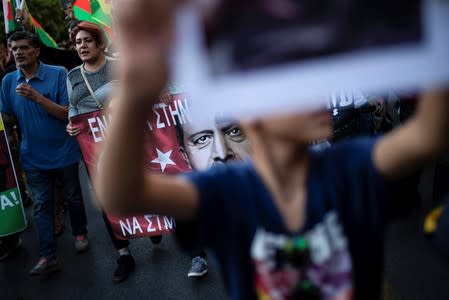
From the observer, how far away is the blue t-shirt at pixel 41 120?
13.1 ft

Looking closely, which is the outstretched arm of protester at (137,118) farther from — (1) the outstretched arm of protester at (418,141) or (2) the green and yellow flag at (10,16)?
(2) the green and yellow flag at (10,16)

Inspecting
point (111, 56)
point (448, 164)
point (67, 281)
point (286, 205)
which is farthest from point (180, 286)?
point (286, 205)

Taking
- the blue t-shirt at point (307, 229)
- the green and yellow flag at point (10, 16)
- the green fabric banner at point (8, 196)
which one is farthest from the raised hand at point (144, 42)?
the green and yellow flag at point (10, 16)

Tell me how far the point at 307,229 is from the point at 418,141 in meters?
0.29

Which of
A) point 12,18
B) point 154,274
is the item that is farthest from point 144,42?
point 12,18

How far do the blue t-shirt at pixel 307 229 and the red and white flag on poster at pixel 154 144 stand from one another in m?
2.00

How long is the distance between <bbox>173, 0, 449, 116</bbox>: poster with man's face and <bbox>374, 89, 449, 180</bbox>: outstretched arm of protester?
6.6 inches

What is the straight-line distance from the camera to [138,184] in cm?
96

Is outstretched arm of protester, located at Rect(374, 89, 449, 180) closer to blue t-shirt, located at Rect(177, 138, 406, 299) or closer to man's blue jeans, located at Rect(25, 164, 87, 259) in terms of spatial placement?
blue t-shirt, located at Rect(177, 138, 406, 299)

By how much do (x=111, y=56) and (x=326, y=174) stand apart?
2.70m

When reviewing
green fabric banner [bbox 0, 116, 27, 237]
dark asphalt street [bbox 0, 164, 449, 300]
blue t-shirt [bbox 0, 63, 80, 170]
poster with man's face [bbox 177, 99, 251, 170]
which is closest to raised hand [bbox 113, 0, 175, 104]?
poster with man's face [bbox 177, 99, 251, 170]

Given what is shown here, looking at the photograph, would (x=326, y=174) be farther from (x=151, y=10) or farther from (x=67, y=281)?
(x=67, y=281)

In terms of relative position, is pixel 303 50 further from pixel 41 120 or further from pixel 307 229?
pixel 41 120

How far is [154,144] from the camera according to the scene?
11.0 feet
